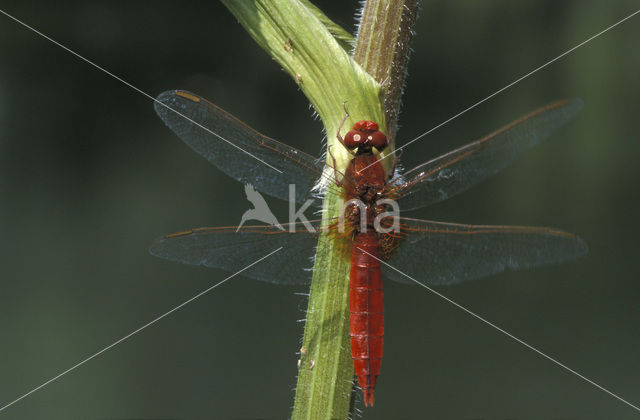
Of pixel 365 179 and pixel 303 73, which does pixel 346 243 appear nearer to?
pixel 365 179

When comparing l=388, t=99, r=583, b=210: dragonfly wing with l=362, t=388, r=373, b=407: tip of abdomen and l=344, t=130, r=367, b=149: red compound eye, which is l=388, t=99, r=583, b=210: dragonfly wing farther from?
l=362, t=388, r=373, b=407: tip of abdomen

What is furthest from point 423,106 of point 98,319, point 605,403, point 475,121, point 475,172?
point 475,172

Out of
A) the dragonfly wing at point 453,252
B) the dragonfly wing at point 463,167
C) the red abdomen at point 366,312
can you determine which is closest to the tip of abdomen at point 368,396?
the red abdomen at point 366,312

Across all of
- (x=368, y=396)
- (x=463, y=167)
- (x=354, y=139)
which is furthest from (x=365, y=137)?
(x=368, y=396)

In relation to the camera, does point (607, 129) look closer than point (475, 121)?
Yes

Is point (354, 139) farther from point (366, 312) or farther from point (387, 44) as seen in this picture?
point (366, 312)

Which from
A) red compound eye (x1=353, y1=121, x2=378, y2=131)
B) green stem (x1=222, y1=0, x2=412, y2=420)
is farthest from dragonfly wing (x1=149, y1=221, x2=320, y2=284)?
red compound eye (x1=353, y1=121, x2=378, y2=131)
